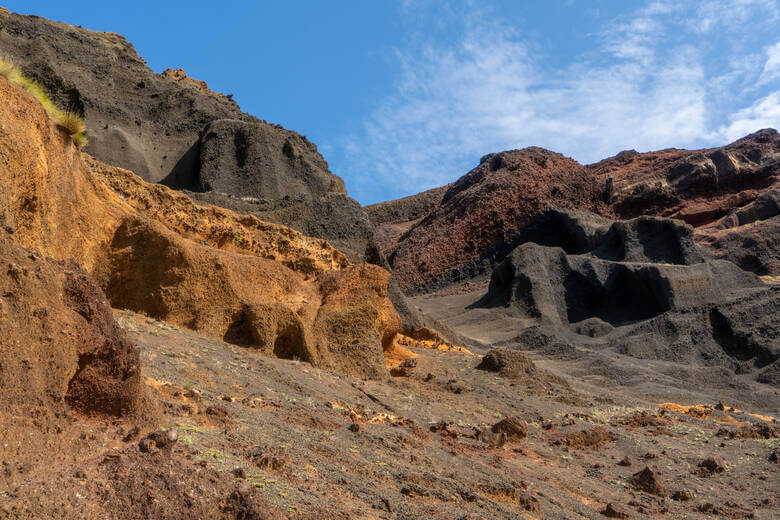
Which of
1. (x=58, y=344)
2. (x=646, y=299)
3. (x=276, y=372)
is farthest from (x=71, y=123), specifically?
(x=646, y=299)

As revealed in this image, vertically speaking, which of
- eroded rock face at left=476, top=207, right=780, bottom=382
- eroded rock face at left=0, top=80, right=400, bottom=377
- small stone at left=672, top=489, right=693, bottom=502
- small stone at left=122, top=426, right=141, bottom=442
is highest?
eroded rock face at left=476, top=207, right=780, bottom=382

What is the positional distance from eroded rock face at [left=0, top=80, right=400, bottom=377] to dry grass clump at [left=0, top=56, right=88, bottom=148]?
0.44 feet

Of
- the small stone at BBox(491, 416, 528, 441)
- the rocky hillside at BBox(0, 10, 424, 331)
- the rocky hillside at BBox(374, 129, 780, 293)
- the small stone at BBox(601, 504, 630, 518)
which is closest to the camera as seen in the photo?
the small stone at BBox(601, 504, 630, 518)

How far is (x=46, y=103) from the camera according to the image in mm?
6145

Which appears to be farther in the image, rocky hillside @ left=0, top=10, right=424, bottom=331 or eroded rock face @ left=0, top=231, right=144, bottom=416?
rocky hillside @ left=0, top=10, right=424, bottom=331

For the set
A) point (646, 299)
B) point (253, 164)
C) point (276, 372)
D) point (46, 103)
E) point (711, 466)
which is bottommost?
point (711, 466)

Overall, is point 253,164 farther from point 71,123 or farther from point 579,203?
point 579,203

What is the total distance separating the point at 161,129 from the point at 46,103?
21.9m

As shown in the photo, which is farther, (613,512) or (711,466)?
(711,466)

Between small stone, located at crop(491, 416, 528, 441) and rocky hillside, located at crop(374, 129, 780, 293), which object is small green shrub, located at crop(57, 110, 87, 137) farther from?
rocky hillside, located at crop(374, 129, 780, 293)

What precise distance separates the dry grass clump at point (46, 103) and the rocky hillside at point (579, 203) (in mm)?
34570

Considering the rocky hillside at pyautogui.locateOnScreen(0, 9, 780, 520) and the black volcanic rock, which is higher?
the black volcanic rock

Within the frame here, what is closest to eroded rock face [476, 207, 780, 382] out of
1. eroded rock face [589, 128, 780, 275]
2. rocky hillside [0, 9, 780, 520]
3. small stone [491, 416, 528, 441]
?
rocky hillside [0, 9, 780, 520]

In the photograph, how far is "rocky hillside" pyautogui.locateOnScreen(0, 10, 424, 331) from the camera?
23.3 m
